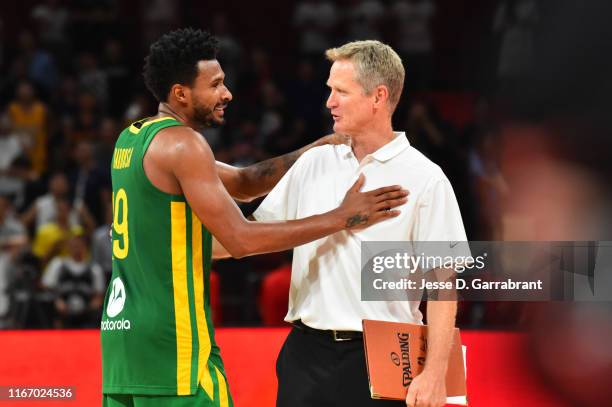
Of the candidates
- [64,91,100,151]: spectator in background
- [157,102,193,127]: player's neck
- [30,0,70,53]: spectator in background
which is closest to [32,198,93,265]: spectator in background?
[64,91,100,151]: spectator in background

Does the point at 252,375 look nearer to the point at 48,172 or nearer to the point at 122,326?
the point at 122,326

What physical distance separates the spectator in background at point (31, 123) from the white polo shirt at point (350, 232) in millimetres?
7997

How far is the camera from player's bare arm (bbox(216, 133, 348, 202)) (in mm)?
4156

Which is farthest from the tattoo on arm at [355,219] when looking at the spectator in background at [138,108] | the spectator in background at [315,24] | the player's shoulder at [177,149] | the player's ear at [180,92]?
the spectator in background at [315,24]

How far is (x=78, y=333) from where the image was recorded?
5016 millimetres

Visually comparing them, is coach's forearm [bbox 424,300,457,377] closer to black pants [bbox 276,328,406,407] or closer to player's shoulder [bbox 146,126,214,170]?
black pants [bbox 276,328,406,407]

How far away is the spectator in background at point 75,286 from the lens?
26.6 feet

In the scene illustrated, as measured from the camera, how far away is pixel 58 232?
945 cm

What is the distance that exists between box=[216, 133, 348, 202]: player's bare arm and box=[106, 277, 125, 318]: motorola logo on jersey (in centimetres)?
74

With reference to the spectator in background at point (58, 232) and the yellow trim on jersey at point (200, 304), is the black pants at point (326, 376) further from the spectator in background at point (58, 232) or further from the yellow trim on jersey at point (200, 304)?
the spectator in background at point (58, 232)

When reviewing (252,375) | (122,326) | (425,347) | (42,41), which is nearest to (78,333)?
(252,375)

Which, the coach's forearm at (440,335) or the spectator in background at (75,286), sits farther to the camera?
the spectator in background at (75,286)

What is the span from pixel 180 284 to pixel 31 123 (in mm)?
8309

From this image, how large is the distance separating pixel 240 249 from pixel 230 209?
0.48ft
